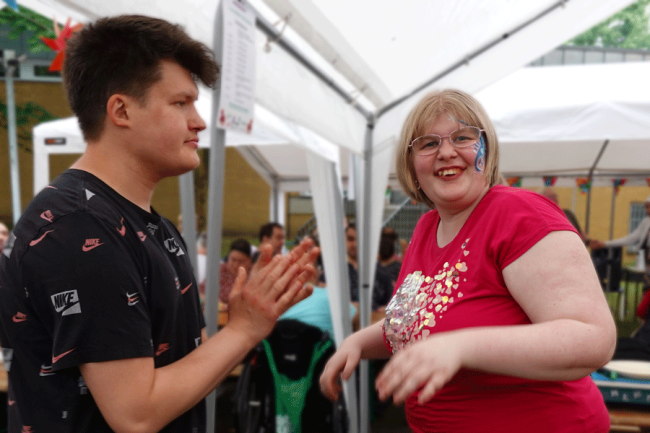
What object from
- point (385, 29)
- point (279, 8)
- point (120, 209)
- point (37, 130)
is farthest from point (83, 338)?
point (37, 130)

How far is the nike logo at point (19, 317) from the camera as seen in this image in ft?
2.74

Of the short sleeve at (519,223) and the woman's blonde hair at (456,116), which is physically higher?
the woman's blonde hair at (456,116)

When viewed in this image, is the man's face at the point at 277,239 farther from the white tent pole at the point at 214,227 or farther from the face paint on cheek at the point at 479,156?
the face paint on cheek at the point at 479,156

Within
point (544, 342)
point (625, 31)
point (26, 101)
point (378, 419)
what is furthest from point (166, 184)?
point (625, 31)

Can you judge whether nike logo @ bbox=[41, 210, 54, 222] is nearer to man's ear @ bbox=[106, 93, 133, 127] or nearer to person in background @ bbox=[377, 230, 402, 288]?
man's ear @ bbox=[106, 93, 133, 127]

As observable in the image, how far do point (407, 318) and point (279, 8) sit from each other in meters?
1.49

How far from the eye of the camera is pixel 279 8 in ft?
6.86

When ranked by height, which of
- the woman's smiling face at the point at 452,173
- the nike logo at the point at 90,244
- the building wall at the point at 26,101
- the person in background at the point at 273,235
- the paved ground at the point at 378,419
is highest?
the building wall at the point at 26,101

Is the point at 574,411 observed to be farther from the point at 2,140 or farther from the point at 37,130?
the point at 2,140

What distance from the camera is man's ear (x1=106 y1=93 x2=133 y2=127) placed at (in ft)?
2.98

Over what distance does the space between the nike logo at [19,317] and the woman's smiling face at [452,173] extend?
938 mm

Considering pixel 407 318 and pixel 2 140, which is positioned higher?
pixel 2 140

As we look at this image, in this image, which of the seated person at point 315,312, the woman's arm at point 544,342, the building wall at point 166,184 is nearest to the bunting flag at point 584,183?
the seated person at point 315,312

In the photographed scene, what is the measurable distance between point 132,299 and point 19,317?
0.21 meters
